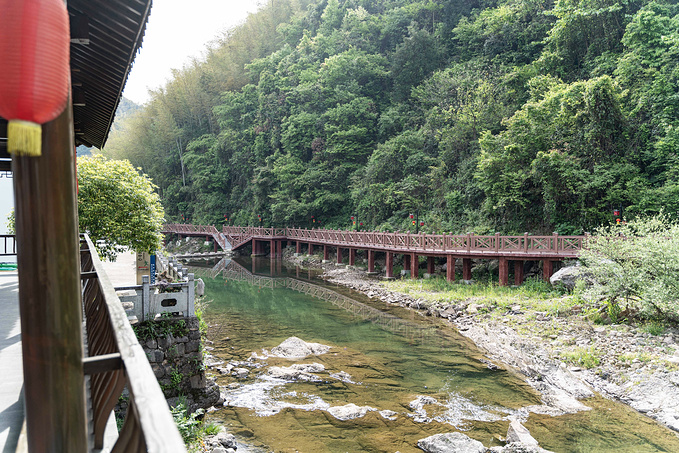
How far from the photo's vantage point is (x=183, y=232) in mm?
43812

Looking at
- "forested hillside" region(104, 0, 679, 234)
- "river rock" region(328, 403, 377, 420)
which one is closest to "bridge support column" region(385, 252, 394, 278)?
"forested hillside" region(104, 0, 679, 234)

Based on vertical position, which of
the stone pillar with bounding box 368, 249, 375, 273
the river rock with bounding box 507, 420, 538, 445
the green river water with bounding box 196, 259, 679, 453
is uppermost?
the stone pillar with bounding box 368, 249, 375, 273

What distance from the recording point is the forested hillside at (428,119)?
19.6 meters

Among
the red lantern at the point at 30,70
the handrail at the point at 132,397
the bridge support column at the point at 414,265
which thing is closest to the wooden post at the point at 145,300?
the handrail at the point at 132,397

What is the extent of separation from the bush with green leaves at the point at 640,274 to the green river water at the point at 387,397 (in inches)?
150

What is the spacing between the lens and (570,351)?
35.2 feet

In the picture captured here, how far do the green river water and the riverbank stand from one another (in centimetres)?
39

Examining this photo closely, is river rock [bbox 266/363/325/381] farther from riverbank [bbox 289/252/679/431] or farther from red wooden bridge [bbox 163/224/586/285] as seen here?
red wooden bridge [bbox 163/224/586/285]

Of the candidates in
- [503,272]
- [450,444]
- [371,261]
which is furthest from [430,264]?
[450,444]

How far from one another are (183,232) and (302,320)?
31293 millimetres

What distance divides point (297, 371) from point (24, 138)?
375 inches

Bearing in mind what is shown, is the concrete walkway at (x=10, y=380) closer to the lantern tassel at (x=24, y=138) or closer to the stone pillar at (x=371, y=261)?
the lantern tassel at (x=24, y=138)

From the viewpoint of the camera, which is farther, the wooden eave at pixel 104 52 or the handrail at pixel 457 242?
the handrail at pixel 457 242

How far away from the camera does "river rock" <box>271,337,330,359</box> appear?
459 inches
